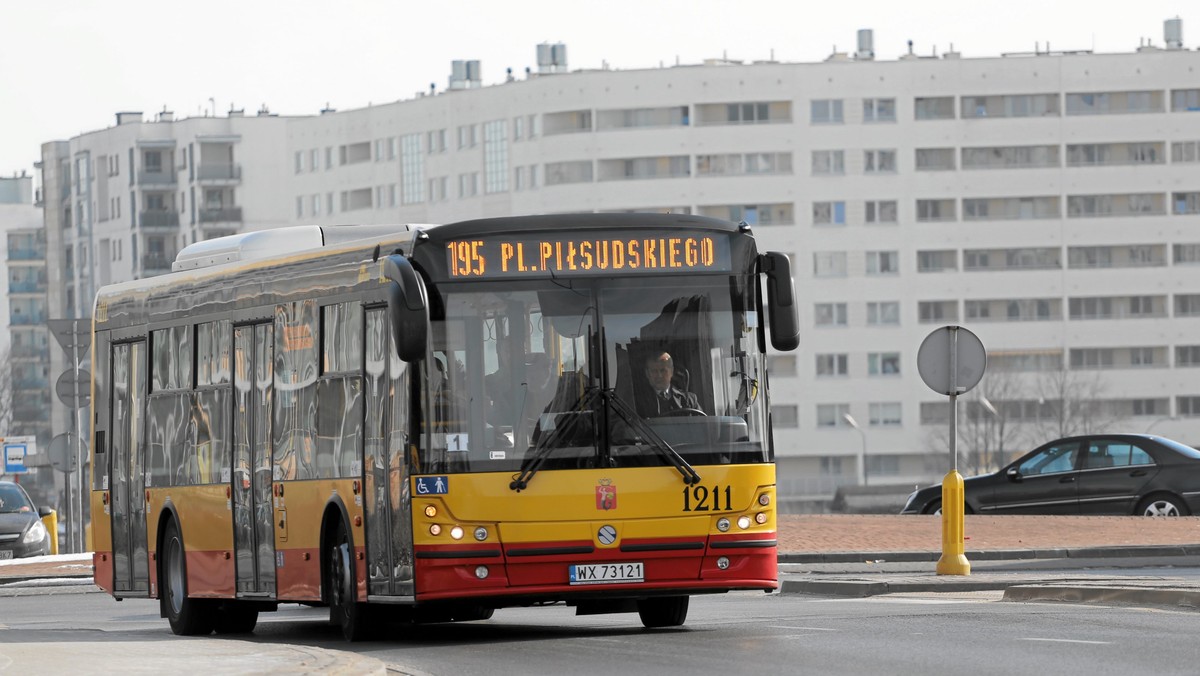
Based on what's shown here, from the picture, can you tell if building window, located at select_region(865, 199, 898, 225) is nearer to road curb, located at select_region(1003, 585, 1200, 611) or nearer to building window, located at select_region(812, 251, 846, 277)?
building window, located at select_region(812, 251, 846, 277)

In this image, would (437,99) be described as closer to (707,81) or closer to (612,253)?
(707,81)

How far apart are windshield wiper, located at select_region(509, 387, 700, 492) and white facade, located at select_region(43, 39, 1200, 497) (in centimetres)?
10994

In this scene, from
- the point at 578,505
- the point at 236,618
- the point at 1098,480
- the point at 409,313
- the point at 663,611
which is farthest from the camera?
the point at 1098,480

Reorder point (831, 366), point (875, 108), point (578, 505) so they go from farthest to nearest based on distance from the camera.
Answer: point (831, 366), point (875, 108), point (578, 505)

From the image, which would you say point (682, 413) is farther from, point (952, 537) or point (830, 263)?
point (830, 263)

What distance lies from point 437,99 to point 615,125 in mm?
12410

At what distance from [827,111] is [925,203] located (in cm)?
718

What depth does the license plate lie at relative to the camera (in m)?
15.7

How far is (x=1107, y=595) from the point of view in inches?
746

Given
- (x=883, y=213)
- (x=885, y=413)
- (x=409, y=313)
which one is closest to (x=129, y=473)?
(x=409, y=313)

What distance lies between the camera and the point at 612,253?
16203 millimetres

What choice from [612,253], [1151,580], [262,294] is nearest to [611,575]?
[612,253]

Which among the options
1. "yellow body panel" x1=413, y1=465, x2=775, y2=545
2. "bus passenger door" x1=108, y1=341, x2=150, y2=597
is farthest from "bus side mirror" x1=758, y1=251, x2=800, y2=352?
"bus passenger door" x1=108, y1=341, x2=150, y2=597

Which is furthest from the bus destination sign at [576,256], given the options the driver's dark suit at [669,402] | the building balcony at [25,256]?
the building balcony at [25,256]
